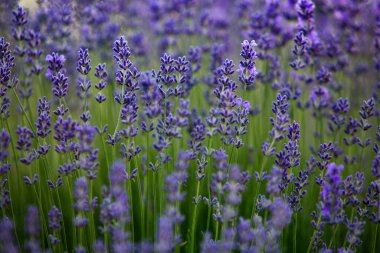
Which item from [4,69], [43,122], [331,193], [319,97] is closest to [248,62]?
[331,193]

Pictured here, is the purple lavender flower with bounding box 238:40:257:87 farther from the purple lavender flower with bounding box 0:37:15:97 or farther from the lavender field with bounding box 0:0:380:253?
the purple lavender flower with bounding box 0:37:15:97

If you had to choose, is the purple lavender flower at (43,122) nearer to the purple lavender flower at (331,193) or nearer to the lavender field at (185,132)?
the lavender field at (185,132)

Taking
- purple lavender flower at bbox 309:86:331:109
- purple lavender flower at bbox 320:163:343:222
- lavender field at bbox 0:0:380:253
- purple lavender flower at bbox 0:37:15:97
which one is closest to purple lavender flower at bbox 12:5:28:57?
lavender field at bbox 0:0:380:253

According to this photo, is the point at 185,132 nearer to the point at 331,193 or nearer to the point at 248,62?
the point at 248,62

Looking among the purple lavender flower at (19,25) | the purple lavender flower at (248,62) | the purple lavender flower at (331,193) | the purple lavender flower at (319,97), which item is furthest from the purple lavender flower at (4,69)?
the purple lavender flower at (319,97)

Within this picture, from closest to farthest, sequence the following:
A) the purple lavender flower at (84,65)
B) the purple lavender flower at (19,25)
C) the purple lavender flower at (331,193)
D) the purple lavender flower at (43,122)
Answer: the purple lavender flower at (331,193) < the purple lavender flower at (43,122) < the purple lavender flower at (84,65) < the purple lavender flower at (19,25)

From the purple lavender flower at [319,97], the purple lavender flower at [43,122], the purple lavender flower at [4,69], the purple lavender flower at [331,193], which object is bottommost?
the purple lavender flower at [331,193]

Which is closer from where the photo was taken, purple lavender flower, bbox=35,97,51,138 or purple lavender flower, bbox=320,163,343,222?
purple lavender flower, bbox=320,163,343,222

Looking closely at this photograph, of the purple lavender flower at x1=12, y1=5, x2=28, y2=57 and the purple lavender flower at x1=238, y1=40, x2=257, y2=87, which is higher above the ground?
the purple lavender flower at x1=12, y1=5, x2=28, y2=57

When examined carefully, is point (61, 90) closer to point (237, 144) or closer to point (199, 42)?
point (237, 144)
